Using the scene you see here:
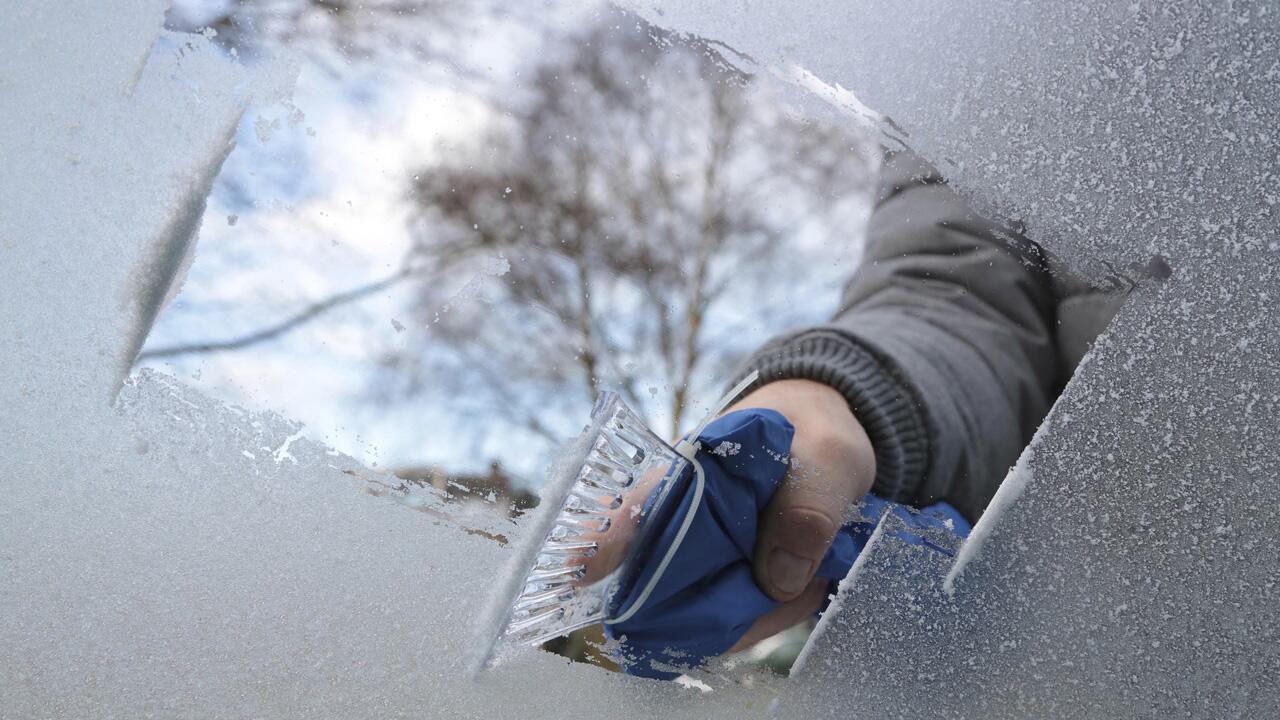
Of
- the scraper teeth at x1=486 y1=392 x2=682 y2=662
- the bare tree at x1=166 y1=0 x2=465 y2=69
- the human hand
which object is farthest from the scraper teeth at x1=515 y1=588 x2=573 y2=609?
the bare tree at x1=166 y1=0 x2=465 y2=69

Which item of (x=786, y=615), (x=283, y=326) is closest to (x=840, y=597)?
(x=786, y=615)

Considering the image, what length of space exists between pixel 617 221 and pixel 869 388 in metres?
0.17

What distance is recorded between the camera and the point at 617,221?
0.50m

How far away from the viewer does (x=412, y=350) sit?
48 cm

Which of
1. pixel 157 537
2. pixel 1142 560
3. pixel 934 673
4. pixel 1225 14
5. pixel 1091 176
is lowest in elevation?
pixel 157 537

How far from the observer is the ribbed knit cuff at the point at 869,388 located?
0.49m

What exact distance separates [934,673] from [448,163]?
0.40 metres

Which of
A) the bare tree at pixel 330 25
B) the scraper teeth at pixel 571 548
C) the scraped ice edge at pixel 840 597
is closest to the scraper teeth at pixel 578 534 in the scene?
the scraper teeth at pixel 571 548

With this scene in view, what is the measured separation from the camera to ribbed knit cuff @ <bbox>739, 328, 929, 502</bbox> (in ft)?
1.62

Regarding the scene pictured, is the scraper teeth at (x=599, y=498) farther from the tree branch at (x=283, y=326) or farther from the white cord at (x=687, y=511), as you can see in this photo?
the tree branch at (x=283, y=326)

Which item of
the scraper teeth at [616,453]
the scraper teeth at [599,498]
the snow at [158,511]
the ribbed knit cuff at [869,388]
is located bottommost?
the snow at [158,511]

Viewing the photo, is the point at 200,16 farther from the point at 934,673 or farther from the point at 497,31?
the point at 934,673

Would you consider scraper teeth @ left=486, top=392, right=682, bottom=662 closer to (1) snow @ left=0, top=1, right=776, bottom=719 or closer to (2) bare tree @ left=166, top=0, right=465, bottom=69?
(1) snow @ left=0, top=1, right=776, bottom=719

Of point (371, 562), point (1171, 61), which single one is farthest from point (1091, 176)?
point (371, 562)
